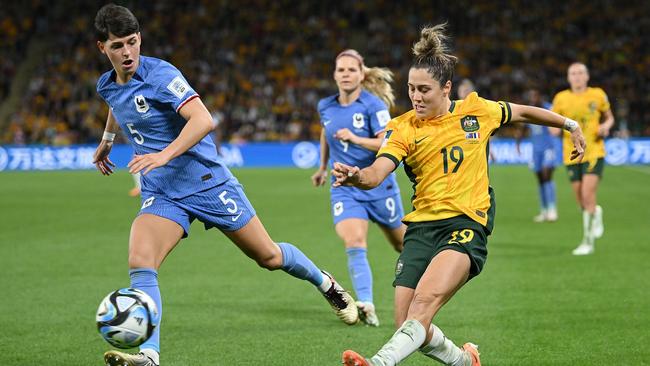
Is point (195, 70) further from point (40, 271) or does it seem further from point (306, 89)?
point (40, 271)

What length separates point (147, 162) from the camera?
532 centimetres

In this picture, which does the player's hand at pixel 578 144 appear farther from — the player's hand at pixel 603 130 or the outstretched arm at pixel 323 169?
the player's hand at pixel 603 130

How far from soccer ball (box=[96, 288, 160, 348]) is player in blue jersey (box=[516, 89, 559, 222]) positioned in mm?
11959

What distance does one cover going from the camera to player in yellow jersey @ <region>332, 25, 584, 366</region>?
5.24 meters

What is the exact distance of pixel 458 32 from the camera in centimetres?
4222

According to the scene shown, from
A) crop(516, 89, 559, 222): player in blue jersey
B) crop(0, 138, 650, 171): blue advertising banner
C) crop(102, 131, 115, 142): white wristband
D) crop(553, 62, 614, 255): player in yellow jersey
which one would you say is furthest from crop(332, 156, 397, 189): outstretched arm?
crop(0, 138, 650, 171): blue advertising banner

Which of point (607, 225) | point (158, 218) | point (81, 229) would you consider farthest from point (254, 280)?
point (607, 225)

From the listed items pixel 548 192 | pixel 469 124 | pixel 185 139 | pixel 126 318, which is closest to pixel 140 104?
pixel 185 139

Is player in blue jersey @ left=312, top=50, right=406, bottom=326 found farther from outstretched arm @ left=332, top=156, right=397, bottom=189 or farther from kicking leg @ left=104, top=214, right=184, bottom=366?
outstretched arm @ left=332, top=156, right=397, bottom=189

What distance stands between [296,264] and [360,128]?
1.77 meters

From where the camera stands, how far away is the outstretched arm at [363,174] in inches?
184

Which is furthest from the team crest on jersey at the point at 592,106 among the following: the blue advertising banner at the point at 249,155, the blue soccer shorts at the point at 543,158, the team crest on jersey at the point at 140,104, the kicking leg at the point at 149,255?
the blue advertising banner at the point at 249,155

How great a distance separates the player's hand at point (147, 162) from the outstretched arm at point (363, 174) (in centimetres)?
110

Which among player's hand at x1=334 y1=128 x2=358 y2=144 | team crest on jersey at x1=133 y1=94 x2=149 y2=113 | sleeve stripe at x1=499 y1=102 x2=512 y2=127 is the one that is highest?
sleeve stripe at x1=499 y1=102 x2=512 y2=127
